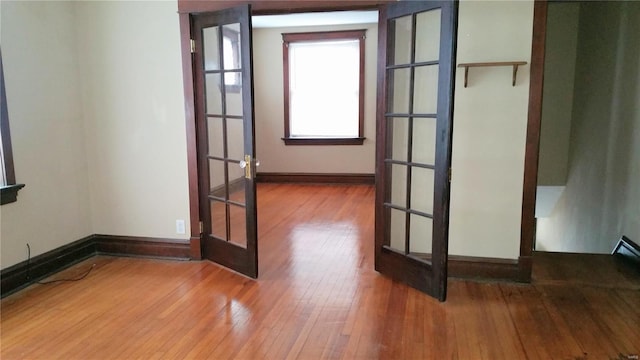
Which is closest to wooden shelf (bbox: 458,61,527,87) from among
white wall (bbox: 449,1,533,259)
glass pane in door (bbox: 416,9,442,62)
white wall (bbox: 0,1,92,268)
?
white wall (bbox: 449,1,533,259)

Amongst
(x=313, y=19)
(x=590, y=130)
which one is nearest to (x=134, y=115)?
(x=313, y=19)

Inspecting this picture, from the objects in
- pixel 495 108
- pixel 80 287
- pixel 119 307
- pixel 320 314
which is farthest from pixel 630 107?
pixel 80 287

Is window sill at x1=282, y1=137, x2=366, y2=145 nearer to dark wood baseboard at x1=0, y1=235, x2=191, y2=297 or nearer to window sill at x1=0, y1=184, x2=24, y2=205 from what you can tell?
dark wood baseboard at x1=0, y1=235, x2=191, y2=297

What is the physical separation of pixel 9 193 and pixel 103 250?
113 centimetres

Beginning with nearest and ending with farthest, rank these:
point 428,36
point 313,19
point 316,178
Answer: point 428,36, point 313,19, point 316,178

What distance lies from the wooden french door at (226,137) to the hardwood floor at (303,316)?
0.28 m

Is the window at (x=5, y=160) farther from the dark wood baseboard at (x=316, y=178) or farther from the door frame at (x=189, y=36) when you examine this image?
the dark wood baseboard at (x=316, y=178)

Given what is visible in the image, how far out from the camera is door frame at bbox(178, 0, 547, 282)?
10.8 feet

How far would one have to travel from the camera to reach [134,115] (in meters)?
4.09

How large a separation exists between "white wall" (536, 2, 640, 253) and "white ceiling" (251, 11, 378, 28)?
2859 mm

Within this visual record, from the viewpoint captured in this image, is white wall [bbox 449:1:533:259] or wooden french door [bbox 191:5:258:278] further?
wooden french door [bbox 191:5:258:278]

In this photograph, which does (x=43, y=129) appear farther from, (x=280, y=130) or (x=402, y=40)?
(x=280, y=130)

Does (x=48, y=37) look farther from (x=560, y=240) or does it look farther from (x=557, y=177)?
(x=560, y=240)

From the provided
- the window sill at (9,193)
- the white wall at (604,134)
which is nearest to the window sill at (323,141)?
the white wall at (604,134)
